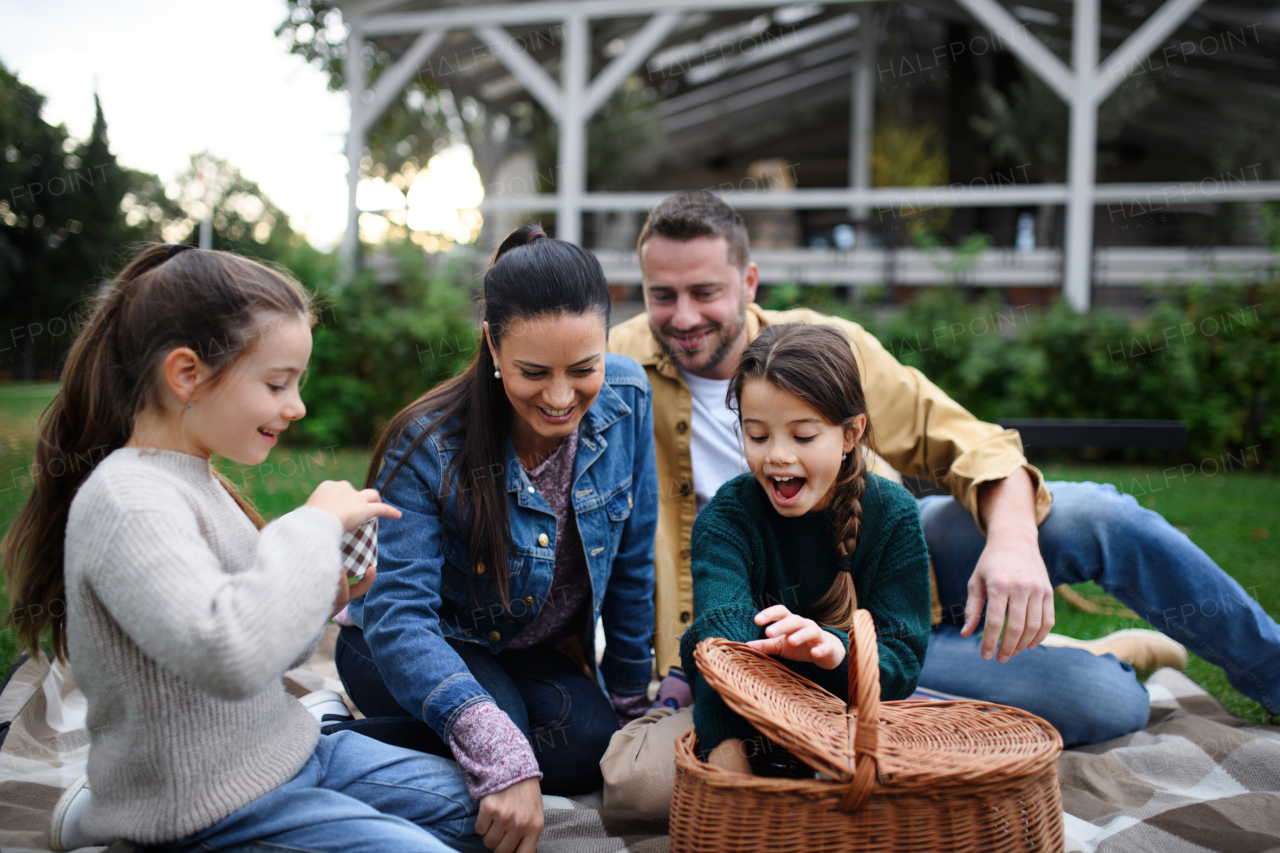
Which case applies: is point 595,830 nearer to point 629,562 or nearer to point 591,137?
point 629,562

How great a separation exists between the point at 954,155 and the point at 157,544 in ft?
38.4

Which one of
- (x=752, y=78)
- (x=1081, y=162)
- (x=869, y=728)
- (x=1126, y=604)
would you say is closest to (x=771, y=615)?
(x=869, y=728)

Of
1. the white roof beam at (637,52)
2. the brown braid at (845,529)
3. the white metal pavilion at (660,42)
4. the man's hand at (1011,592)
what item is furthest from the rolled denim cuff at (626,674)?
the white roof beam at (637,52)

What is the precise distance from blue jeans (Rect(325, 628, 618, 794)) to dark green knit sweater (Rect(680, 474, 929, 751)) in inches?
18.1

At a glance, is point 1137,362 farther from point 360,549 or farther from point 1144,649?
point 360,549

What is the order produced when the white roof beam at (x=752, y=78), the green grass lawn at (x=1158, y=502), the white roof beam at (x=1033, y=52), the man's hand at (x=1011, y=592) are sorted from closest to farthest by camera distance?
the man's hand at (x=1011, y=592) → the green grass lawn at (x=1158, y=502) → the white roof beam at (x=1033, y=52) → the white roof beam at (x=752, y=78)

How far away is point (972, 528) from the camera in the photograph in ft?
8.61

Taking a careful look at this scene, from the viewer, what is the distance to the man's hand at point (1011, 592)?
6.66 feet

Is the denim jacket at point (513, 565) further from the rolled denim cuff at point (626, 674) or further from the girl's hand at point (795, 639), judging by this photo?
the girl's hand at point (795, 639)

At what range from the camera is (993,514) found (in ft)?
7.65

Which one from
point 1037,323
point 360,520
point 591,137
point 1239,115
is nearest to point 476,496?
point 360,520

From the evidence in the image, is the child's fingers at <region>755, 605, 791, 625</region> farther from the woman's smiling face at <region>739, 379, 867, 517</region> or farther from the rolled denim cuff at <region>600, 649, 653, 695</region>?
the rolled denim cuff at <region>600, 649, 653, 695</region>

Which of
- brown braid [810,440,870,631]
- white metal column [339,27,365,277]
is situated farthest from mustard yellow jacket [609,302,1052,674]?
white metal column [339,27,365,277]

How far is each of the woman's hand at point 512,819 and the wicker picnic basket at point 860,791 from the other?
30cm
